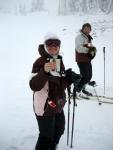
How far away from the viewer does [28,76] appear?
6137mm

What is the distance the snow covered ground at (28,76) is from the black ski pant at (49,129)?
0.47 meters

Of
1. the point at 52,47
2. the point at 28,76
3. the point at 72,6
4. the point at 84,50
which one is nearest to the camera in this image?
the point at 52,47

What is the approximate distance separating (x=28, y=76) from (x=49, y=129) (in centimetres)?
409

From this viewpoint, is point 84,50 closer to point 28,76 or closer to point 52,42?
point 52,42

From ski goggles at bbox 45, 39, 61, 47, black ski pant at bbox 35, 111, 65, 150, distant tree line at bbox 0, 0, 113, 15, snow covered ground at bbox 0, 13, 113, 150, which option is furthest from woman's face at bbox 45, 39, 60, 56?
distant tree line at bbox 0, 0, 113, 15

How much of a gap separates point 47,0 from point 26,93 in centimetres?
571

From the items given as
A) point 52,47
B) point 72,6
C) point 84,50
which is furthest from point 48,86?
point 72,6

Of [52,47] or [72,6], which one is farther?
[72,6]

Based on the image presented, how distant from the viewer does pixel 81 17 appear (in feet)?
33.1

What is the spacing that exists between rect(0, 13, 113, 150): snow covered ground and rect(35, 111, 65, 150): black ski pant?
47 centimetres

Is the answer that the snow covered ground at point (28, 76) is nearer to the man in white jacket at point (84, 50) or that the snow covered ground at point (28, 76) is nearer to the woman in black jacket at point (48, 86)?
the woman in black jacket at point (48, 86)

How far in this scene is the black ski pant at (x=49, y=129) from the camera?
208cm

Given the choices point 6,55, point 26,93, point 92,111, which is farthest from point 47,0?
point 92,111

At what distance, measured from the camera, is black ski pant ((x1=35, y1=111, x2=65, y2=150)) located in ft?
6.82
